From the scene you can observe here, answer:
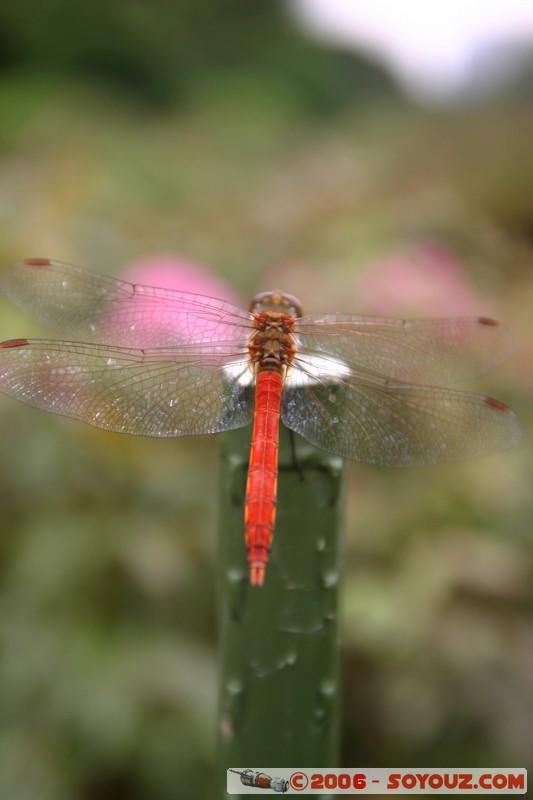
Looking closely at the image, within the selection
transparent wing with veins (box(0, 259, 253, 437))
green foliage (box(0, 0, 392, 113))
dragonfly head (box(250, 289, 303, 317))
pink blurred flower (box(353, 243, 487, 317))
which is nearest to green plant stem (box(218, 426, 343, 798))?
transparent wing with veins (box(0, 259, 253, 437))

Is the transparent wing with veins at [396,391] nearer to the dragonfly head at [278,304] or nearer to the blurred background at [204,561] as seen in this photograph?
the dragonfly head at [278,304]

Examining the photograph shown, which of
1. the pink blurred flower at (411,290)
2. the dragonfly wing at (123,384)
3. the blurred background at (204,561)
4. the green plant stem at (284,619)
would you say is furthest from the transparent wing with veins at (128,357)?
the pink blurred flower at (411,290)

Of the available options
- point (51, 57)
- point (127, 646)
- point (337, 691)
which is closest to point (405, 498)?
point (127, 646)

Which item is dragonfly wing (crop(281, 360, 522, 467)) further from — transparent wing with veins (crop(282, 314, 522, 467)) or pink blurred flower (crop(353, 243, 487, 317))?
pink blurred flower (crop(353, 243, 487, 317))

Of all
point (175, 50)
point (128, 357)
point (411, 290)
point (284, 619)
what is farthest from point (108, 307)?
point (175, 50)

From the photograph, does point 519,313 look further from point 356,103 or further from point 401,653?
point 356,103

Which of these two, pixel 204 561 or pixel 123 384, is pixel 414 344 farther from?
pixel 204 561
